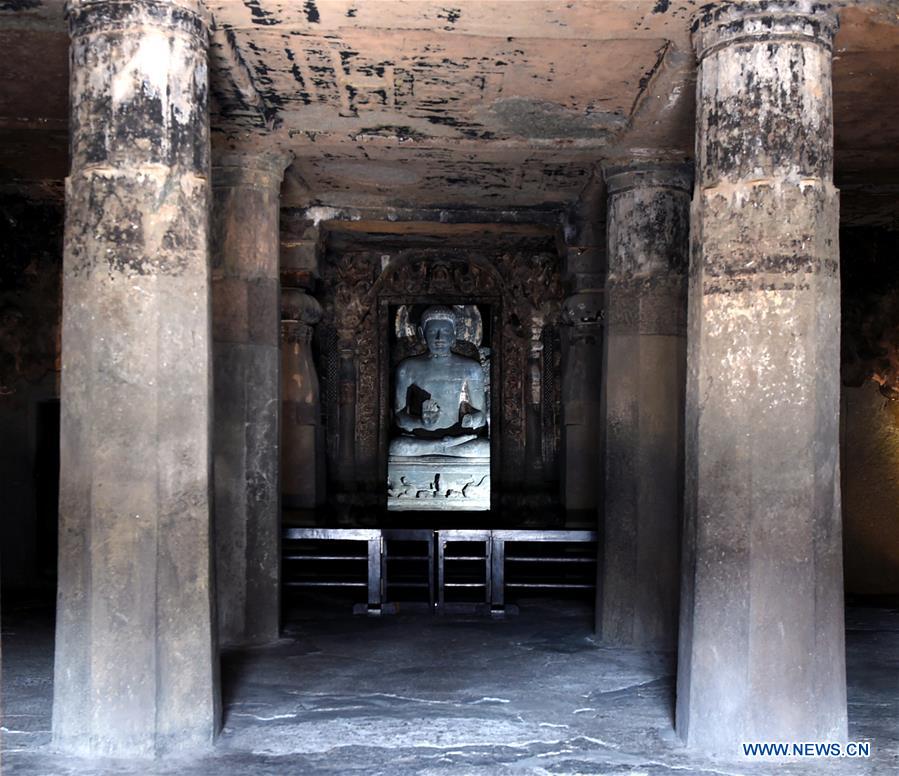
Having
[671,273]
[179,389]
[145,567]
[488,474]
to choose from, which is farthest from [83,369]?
[488,474]

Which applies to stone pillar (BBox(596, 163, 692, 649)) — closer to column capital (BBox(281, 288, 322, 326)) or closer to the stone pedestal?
column capital (BBox(281, 288, 322, 326))

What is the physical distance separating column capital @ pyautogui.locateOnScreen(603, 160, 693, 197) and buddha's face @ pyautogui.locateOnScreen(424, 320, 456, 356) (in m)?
4.51

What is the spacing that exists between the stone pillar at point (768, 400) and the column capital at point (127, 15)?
2346mm

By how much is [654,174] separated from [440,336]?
4725 millimetres

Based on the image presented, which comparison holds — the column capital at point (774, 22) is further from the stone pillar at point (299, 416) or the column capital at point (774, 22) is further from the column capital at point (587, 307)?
the stone pillar at point (299, 416)

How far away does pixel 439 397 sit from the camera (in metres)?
11.9

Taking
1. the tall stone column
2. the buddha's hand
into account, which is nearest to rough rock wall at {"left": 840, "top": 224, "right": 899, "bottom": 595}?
the buddha's hand

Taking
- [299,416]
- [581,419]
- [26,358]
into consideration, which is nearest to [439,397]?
[299,416]

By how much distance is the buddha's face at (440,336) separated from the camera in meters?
11.9

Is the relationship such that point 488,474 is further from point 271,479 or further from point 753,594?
point 753,594

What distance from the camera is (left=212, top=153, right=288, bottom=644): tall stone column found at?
7.38 meters

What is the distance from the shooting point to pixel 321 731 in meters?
5.33

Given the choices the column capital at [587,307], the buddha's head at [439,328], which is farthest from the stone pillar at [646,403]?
the buddha's head at [439,328]

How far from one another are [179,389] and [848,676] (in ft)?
13.4
